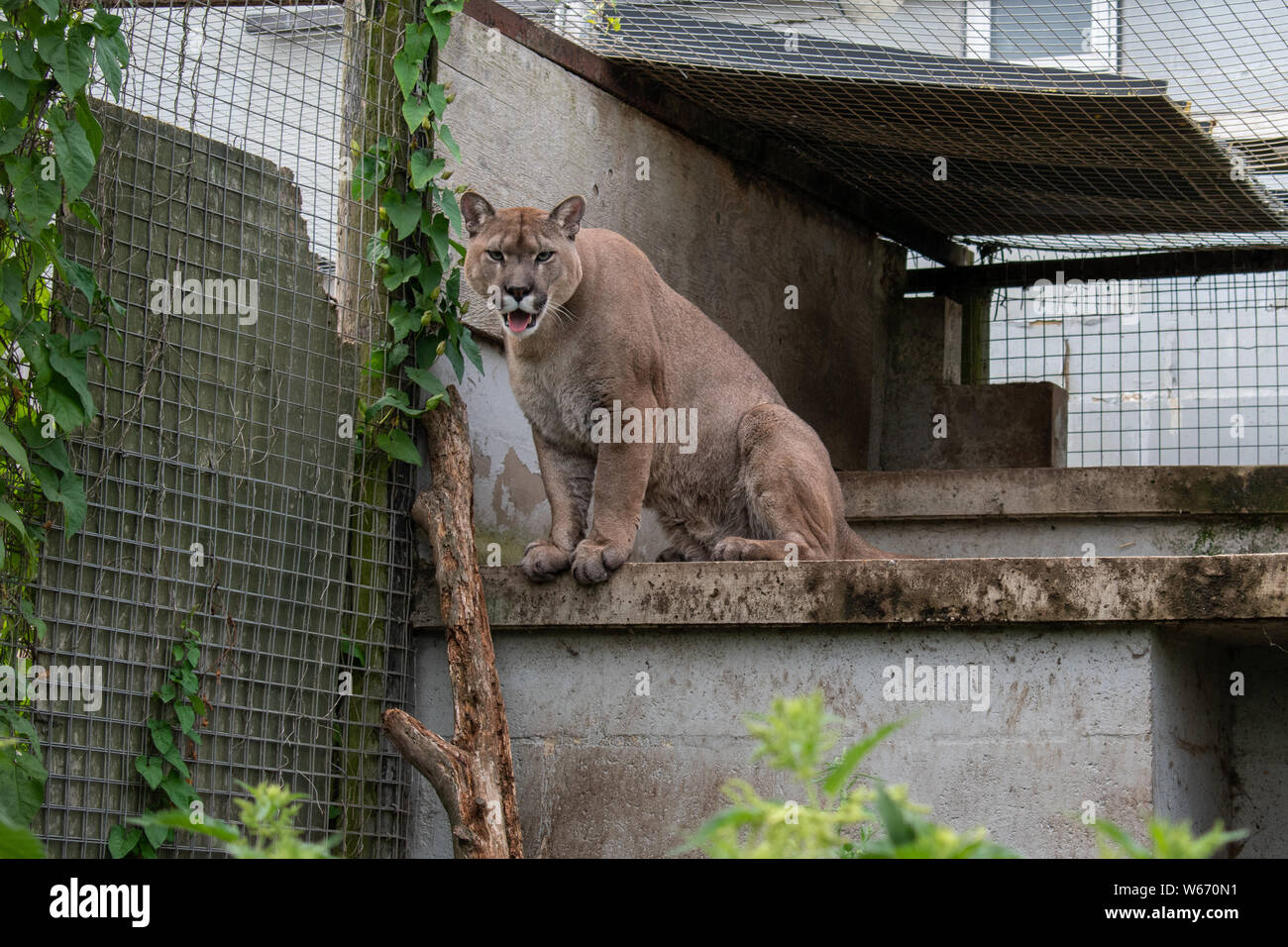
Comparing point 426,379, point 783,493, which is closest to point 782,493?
point 783,493

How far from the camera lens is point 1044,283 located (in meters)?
8.24

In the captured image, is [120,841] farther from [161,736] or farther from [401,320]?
[401,320]

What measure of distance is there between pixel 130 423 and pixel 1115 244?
19.6ft

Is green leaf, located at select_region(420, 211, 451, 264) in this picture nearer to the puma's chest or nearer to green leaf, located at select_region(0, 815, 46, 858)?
the puma's chest

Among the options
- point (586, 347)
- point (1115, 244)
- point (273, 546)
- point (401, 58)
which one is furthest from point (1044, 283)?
point (273, 546)

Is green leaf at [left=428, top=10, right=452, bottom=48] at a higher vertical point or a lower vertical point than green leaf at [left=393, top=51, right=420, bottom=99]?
higher

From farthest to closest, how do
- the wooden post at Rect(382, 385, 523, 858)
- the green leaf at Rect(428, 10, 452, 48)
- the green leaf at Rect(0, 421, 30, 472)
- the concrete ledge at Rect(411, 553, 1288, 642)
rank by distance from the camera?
the green leaf at Rect(428, 10, 452, 48) → the wooden post at Rect(382, 385, 523, 858) → the concrete ledge at Rect(411, 553, 1288, 642) → the green leaf at Rect(0, 421, 30, 472)

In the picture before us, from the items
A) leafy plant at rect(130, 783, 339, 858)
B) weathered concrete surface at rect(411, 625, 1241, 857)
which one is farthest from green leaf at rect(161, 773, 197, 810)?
leafy plant at rect(130, 783, 339, 858)

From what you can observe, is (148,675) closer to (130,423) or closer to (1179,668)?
(130,423)

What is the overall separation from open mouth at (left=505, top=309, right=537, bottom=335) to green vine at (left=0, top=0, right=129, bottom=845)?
54.4 inches

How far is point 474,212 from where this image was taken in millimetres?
4887

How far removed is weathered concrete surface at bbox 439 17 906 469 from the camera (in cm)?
545

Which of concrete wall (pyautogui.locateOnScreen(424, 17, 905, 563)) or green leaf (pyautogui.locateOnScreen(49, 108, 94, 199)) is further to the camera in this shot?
concrete wall (pyautogui.locateOnScreen(424, 17, 905, 563))

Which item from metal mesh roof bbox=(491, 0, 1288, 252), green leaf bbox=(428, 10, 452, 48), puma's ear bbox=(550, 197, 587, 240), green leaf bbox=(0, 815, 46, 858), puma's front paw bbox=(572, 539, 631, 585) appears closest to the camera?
green leaf bbox=(0, 815, 46, 858)
